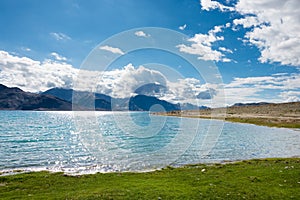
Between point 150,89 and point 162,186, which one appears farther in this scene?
point 150,89

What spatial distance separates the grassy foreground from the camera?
635 inches

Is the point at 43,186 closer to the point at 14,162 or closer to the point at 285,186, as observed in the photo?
the point at 14,162

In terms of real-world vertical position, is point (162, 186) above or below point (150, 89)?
below

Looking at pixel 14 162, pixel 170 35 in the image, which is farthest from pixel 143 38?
pixel 14 162

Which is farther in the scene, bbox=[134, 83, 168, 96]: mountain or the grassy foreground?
bbox=[134, 83, 168, 96]: mountain

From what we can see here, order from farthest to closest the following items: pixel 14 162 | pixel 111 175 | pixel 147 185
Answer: pixel 14 162 < pixel 111 175 < pixel 147 185

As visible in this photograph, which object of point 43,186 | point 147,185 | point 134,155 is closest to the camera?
point 147,185

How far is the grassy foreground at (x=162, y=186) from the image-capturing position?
1614 centimetres

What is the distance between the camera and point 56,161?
3472cm

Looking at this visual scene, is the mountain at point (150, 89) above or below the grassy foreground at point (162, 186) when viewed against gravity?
above

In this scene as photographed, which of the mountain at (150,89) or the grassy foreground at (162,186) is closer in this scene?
the grassy foreground at (162,186)

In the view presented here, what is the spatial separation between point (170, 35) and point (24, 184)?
65.8ft

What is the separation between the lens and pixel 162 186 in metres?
18.5

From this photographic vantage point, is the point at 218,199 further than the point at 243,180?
No
